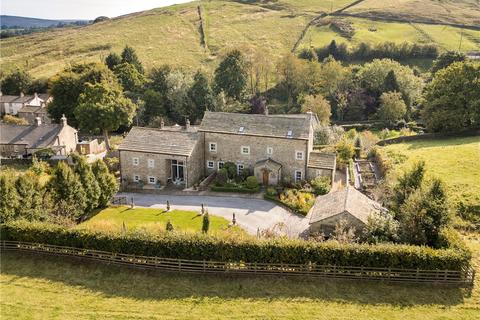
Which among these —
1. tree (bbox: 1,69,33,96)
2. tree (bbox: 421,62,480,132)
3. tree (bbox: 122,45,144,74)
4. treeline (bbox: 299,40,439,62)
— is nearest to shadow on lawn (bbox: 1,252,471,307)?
tree (bbox: 421,62,480,132)

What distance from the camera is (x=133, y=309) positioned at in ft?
76.5

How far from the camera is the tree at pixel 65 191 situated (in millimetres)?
34500

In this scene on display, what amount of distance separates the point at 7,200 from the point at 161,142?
1871 centimetres

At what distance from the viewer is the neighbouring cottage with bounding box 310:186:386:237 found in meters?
30.8

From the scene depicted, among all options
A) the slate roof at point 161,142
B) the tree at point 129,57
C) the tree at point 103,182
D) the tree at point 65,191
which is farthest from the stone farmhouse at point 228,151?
the tree at point 129,57

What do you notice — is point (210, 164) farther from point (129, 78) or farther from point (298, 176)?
point (129, 78)

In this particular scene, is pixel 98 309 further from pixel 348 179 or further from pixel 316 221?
pixel 348 179

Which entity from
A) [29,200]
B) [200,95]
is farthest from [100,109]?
[29,200]

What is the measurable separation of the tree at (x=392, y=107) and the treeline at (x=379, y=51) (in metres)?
34.1

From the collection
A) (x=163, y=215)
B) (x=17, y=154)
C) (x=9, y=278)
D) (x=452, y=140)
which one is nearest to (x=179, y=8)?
(x=17, y=154)

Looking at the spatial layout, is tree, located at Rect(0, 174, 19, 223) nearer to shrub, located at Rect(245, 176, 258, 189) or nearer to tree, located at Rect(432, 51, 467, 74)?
shrub, located at Rect(245, 176, 258, 189)

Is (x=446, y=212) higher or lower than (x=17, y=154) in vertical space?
higher

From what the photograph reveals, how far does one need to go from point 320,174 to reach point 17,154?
41.8m

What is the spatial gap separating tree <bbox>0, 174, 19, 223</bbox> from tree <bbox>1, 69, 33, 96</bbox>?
251ft
